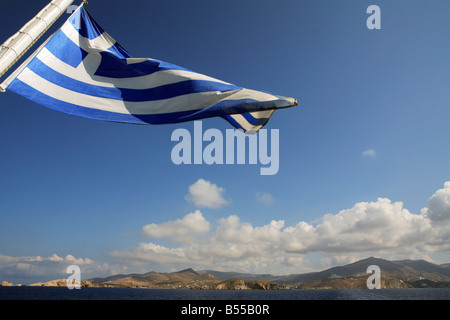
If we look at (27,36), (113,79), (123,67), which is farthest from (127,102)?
(27,36)

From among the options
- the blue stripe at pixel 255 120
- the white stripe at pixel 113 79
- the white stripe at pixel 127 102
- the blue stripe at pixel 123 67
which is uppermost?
the blue stripe at pixel 123 67

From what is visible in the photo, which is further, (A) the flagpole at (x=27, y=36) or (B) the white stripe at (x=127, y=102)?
(B) the white stripe at (x=127, y=102)

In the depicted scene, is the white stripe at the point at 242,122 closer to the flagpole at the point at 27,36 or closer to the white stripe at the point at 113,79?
the white stripe at the point at 113,79

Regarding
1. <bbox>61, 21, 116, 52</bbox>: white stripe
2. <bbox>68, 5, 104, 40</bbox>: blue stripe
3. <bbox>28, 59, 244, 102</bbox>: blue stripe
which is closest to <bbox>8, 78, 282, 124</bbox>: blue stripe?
<bbox>28, 59, 244, 102</bbox>: blue stripe

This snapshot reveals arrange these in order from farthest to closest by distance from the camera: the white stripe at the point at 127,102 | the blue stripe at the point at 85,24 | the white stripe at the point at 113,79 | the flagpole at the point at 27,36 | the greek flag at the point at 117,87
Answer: the blue stripe at the point at 85,24 → the white stripe at the point at 113,79 → the white stripe at the point at 127,102 → the greek flag at the point at 117,87 → the flagpole at the point at 27,36

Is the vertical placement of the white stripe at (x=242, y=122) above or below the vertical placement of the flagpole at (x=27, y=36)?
below

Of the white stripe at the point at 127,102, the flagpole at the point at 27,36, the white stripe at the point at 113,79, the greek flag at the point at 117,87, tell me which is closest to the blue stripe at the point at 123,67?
the greek flag at the point at 117,87

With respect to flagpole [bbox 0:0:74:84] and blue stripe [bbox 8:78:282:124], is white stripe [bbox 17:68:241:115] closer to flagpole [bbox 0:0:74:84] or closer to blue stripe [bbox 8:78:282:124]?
blue stripe [bbox 8:78:282:124]
